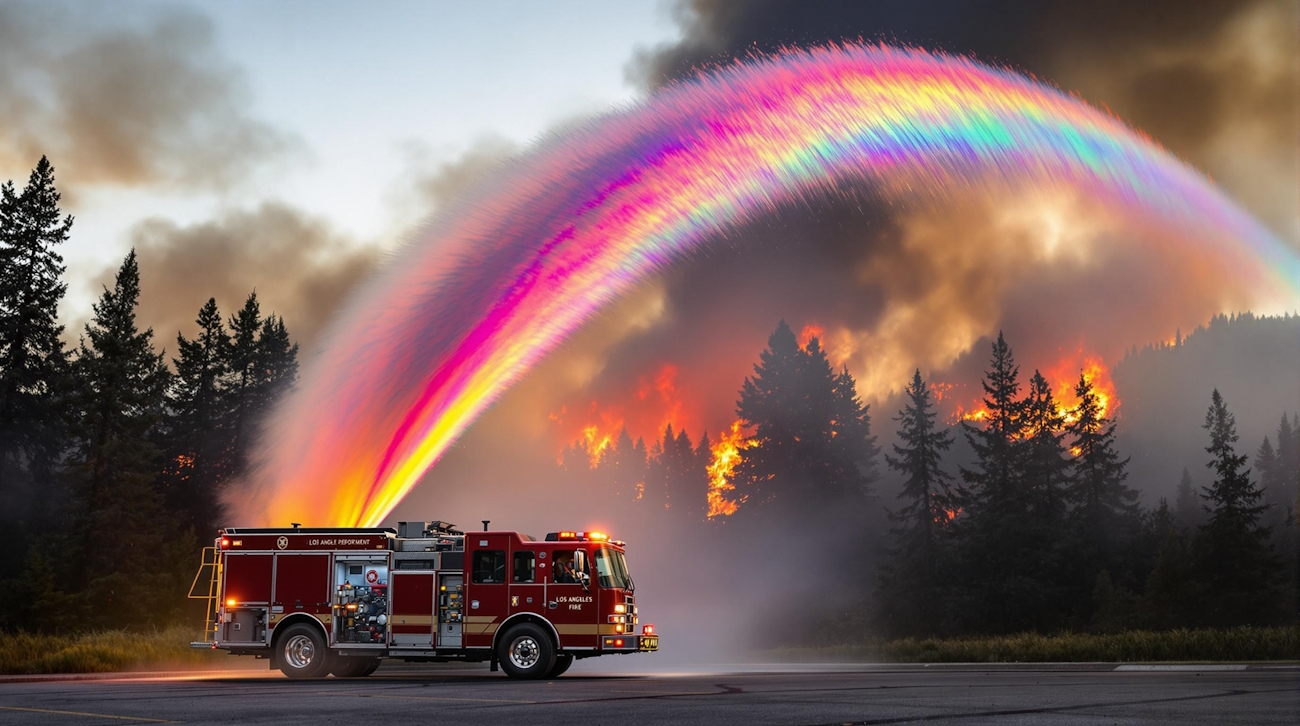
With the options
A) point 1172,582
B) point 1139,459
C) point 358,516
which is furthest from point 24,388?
point 1139,459

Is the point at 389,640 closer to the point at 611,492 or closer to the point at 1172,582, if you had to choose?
the point at 1172,582

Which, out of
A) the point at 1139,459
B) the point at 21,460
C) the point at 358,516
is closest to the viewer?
the point at 358,516

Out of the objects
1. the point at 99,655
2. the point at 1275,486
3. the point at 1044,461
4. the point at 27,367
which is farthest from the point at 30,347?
the point at 1275,486

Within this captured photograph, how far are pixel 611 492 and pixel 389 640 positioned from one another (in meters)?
131

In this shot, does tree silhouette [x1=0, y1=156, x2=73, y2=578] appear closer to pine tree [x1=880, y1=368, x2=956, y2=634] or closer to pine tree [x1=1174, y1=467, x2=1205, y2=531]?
pine tree [x1=880, y1=368, x2=956, y2=634]

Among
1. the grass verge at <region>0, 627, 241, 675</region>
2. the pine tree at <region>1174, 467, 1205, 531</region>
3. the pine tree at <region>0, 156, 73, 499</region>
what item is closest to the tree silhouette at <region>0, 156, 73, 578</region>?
the pine tree at <region>0, 156, 73, 499</region>

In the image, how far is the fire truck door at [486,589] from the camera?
24562mm

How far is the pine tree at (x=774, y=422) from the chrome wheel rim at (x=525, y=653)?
82.0 meters

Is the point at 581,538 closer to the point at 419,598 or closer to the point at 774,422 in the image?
the point at 419,598

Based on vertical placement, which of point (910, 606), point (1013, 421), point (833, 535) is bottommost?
point (910, 606)

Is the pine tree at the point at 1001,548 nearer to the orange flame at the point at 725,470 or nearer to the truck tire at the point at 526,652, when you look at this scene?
the orange flame at the point at 725,470

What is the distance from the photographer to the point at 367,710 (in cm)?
1530

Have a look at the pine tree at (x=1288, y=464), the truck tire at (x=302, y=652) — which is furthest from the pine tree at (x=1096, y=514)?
the truck tire at (x=302, y=652)

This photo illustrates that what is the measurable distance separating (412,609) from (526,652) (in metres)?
2.87
